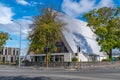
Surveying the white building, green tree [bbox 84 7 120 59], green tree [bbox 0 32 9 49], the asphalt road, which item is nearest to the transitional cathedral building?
green tree [bbox 0 32 9 49]

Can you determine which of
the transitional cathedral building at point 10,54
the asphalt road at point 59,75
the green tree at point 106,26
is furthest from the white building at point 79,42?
the transitional cathedral building at point 10,54

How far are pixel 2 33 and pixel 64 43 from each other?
60.6 feet

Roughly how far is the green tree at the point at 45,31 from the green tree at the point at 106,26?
31.6ft

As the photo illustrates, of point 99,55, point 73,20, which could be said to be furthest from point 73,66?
point 73,20

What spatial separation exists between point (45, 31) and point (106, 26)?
1509 centimetres

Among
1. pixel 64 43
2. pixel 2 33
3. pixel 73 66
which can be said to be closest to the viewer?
pixel 73 66

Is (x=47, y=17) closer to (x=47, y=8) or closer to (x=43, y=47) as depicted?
(x=47, y=8)

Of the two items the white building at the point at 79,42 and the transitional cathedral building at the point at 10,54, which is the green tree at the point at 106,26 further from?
the transitional cathedral building at the point at 10,54

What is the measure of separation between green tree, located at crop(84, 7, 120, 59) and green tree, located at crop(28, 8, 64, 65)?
9643 millimetres

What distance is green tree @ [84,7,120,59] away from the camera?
53.6 m

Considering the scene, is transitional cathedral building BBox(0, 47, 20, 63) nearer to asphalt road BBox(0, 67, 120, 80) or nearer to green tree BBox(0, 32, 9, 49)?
green tree BBox(0, 32, 9, 49)

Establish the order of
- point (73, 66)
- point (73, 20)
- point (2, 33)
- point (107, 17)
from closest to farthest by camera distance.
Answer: point (73, 66)
point (107, 17)
point (2, 33)
point (73, 20)

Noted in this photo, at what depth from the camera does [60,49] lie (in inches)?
2366

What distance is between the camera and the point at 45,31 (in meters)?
47.1
